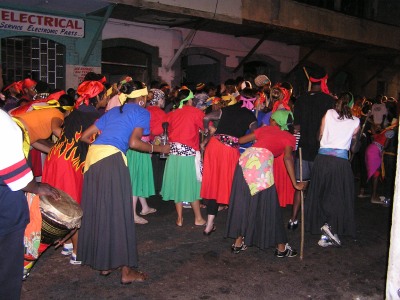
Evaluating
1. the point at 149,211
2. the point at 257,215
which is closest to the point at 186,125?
the point at 149,211

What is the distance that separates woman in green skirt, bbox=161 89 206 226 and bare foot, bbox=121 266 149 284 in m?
1.89

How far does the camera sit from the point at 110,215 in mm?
4090

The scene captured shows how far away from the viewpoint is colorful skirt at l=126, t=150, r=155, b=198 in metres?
6.46

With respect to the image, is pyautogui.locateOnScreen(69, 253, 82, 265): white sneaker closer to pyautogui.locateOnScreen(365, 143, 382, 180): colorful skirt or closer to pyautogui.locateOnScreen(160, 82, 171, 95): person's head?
pyautogui.locateOnScreen(160, 82, 171, 95): person's head

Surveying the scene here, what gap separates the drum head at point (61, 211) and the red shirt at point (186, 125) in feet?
8.98

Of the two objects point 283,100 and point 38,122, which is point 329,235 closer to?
point 283,100

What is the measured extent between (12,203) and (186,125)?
3.60 metres

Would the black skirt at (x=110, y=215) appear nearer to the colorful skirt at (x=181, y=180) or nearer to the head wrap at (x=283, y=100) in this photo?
the colorful skirt at (x=181, y=180)

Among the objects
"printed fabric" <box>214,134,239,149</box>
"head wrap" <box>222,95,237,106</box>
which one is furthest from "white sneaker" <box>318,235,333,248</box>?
"head wrap" <box>222,95,237,106</box>

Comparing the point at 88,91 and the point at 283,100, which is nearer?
the point at 88,91

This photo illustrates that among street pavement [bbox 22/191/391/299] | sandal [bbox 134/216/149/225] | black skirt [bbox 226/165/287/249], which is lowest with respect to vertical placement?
street pavement [bbox 22/191/391/299]

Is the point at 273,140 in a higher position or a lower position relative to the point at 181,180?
higher

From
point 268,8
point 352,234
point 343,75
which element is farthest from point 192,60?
point 352,234

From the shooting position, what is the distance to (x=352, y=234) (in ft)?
18.3
